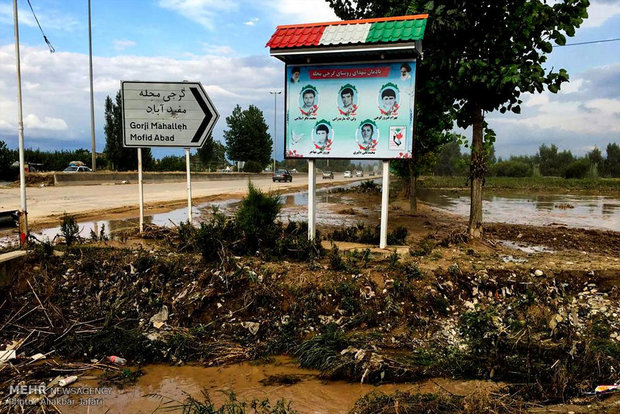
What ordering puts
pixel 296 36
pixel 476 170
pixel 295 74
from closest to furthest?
pixel 296 36 < pixel 295 74 < pixel 476 170

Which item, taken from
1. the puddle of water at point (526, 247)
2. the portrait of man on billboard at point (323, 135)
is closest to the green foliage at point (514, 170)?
the puddle of water at point (526, 247)

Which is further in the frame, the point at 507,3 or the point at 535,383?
the point at 507,3

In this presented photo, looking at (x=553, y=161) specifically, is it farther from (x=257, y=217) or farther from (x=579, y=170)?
(x=257, y=217)

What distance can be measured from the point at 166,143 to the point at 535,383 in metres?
7.38

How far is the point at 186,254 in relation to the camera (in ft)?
23.0

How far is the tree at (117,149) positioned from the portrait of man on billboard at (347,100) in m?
38.4

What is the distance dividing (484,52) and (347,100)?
354cm

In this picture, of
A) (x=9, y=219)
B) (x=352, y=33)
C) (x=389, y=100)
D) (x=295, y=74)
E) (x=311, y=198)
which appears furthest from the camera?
(x=311, y=198)

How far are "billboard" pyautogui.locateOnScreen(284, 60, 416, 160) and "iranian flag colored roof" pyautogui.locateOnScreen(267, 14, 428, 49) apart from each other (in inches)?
19.2

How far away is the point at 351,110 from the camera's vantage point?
7301 millimetres

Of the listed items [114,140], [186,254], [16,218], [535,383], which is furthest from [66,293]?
[114,140]

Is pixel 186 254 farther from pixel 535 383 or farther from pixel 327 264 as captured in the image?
pixel 535 383

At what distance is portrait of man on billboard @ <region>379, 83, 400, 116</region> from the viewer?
7090 mm

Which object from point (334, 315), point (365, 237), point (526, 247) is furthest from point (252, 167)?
point (334, 315)
